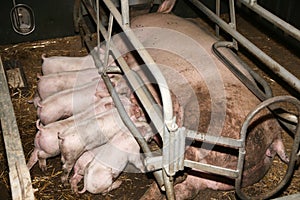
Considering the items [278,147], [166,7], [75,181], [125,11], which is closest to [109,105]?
[75,181]

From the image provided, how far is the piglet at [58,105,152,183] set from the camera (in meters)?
2.50

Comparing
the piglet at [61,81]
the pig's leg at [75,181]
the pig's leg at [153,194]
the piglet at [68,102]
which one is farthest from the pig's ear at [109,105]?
the pig's leg at [153,194]

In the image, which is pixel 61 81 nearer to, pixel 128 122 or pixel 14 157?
pixel 128 122

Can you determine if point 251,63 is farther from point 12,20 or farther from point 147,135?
point 12,20

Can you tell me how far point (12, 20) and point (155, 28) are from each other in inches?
54.5

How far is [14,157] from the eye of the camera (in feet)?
5.60

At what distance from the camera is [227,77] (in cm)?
263

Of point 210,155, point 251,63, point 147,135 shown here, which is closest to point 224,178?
point 210,155

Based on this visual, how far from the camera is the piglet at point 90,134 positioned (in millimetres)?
2504

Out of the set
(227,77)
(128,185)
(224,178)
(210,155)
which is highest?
(227,77)

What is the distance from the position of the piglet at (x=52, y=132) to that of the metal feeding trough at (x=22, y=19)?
1561 mm

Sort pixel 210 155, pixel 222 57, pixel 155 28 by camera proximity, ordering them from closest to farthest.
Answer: pixel 210 155
pixel 222 57
pixel 155 28

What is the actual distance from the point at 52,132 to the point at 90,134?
22 cm

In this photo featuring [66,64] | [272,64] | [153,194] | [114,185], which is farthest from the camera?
[66,64]
